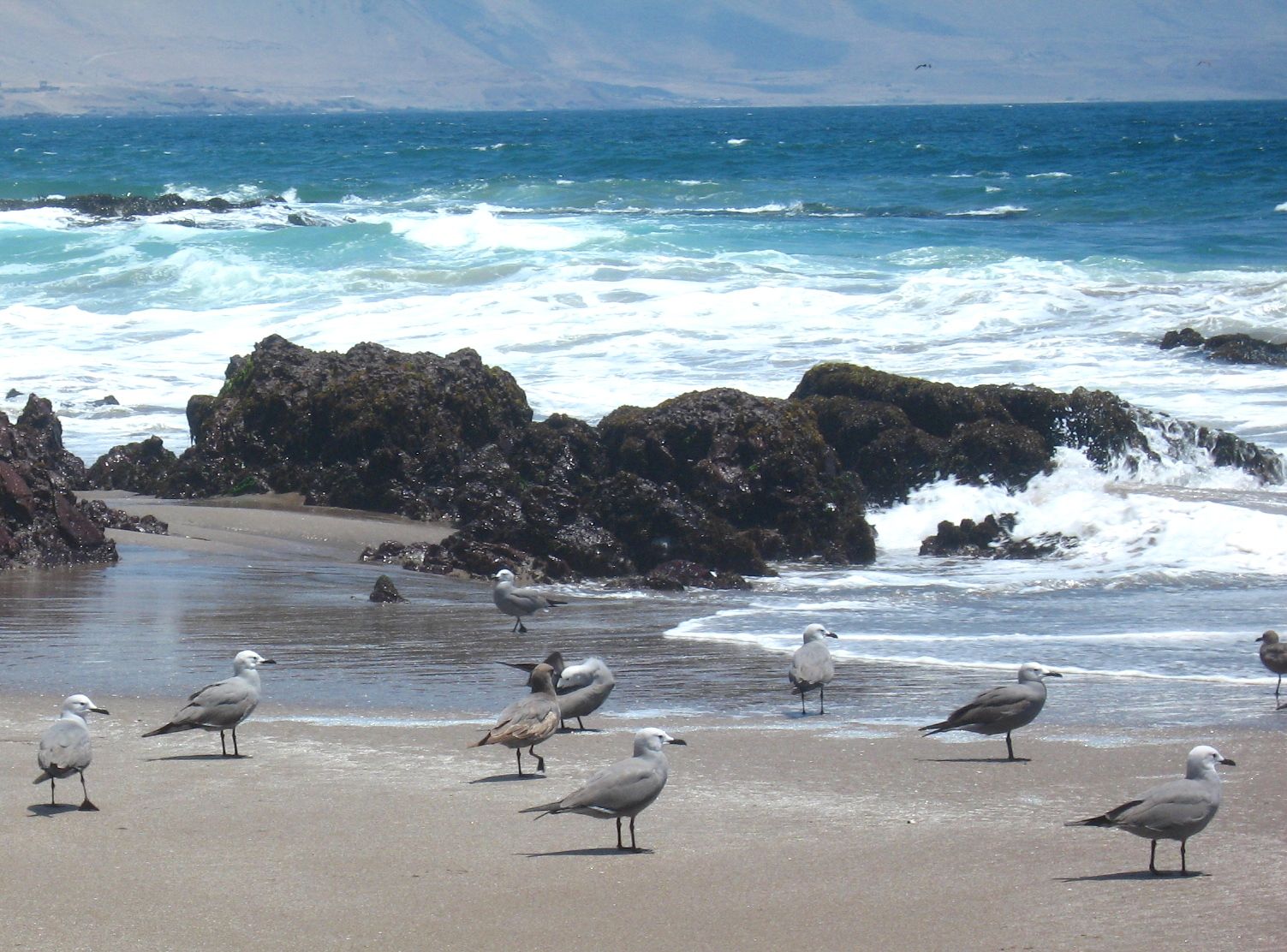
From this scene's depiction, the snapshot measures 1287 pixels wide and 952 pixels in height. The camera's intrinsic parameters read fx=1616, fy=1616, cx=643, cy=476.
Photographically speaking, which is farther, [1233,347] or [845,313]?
[845,313]

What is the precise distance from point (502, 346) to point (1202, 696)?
16.5 m

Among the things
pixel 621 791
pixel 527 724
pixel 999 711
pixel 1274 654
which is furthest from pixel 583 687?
pixel 1274 654

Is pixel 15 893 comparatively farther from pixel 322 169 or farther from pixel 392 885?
pixel 322 169

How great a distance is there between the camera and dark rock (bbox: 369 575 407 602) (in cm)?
1024

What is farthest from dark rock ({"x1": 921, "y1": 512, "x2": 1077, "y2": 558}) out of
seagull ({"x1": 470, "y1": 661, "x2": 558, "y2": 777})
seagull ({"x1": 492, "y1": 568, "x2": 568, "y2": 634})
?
seagull ({"x1": 470, "y1": 661, "x2": 558, "y2": 777})

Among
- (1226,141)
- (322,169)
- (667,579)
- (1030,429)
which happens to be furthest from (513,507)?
(1226,141)

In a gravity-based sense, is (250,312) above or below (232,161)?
below

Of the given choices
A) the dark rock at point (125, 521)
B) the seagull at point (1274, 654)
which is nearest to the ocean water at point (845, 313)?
the seagull at point (1274, 654)

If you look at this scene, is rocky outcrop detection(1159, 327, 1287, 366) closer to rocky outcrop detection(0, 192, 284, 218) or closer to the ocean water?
the ocean water

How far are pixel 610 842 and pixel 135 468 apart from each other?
10.4 m

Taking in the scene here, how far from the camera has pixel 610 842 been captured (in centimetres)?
571

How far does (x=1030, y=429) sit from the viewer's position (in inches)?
581

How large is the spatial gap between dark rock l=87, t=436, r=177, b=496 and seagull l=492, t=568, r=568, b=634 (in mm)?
6143

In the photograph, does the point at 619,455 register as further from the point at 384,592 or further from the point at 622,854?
the point at 622,854
